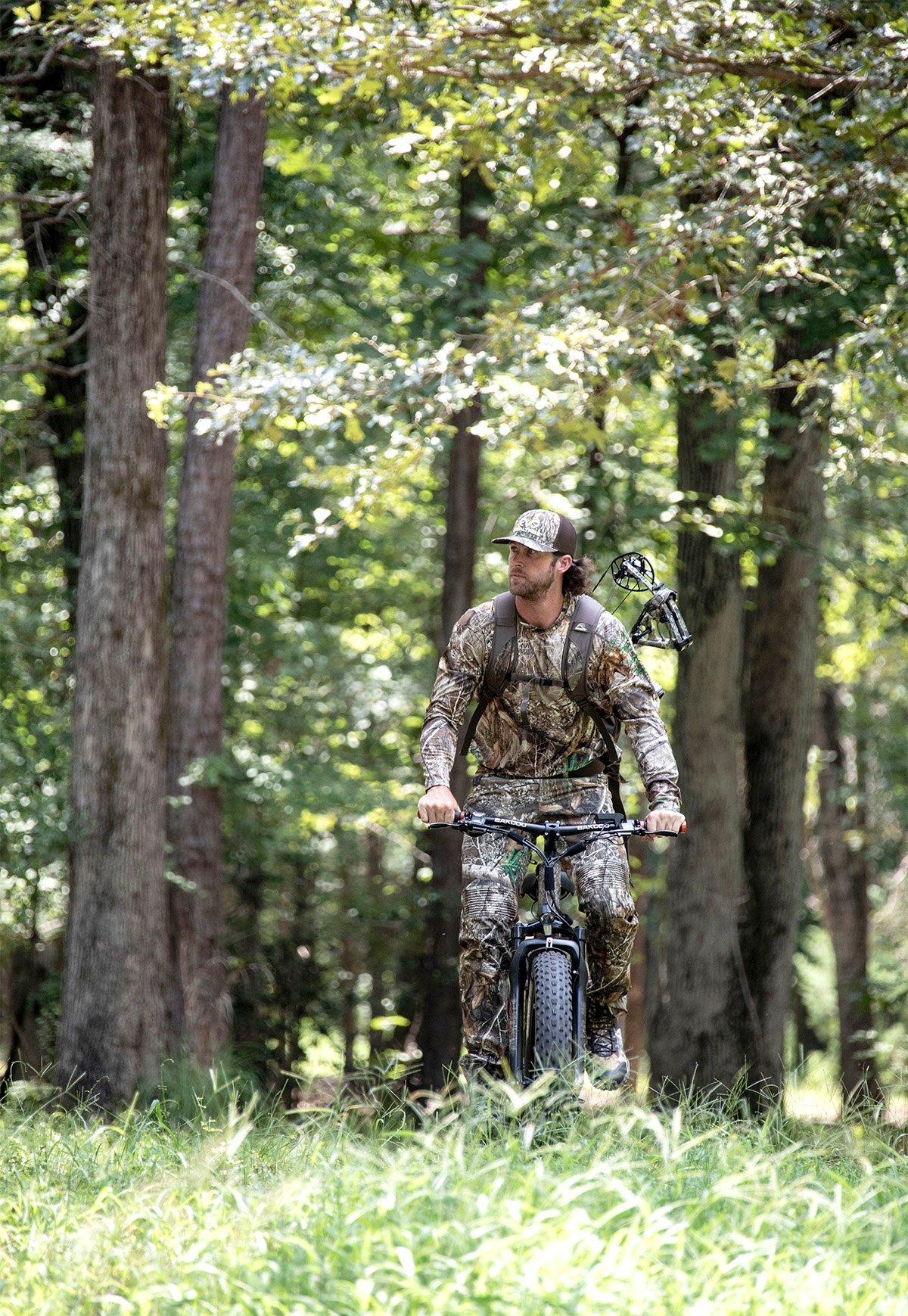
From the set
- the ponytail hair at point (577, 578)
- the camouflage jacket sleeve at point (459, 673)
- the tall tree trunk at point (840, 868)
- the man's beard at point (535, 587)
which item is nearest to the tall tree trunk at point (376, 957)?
the tall tree trunk at point (840, 868)

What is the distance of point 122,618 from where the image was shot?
28.8ft

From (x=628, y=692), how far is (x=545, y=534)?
684mm

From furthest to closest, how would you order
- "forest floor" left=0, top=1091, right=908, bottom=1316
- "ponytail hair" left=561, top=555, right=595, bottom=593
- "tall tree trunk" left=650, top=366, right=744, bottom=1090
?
"tall tree trunk" left=650, top=366, right=744, bottom=1090, "ponytail hair" left=561, top=555, right=595, bottom=593, "forest floor" left=0, top=1091, right=908, bottom=1316

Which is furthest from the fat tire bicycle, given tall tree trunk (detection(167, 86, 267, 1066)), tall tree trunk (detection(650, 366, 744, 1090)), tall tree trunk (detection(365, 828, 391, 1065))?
tall tree trunk (detection(365, 828, 391, 1065))

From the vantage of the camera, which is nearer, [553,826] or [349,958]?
[553,826]

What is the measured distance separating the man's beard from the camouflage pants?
716 millimetres

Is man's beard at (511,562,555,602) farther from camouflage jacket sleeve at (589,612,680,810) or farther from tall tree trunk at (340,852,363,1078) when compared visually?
tall tree trunk at (340,852,363,1078)

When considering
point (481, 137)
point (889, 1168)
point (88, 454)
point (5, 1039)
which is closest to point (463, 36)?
point (481, 137)

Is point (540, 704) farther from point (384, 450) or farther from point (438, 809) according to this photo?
point (384, 450)

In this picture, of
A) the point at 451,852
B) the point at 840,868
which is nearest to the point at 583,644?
the point at 451,852

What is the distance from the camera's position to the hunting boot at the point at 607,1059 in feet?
17.5

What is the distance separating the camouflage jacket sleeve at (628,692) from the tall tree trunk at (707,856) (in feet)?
17.1

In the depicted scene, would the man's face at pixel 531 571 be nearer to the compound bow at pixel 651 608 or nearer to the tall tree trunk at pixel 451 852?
the compound bow at pixel 651 608

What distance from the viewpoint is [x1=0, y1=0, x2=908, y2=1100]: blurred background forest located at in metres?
7.90
